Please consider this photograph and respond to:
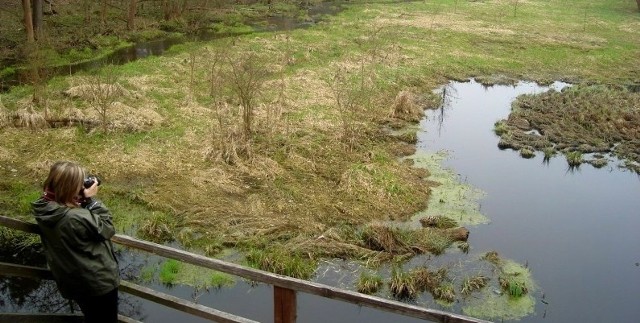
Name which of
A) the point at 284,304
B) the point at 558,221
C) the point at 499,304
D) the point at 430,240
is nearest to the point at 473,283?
the point at 499,304

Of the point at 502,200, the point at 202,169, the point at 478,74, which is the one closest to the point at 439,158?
the point at 502,200

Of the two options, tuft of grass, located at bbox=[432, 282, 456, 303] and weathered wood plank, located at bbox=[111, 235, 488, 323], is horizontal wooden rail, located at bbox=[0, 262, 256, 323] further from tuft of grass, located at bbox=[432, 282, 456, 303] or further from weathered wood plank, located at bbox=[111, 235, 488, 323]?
tuft of grass, located at bbox=[432, 282, 456, 303]

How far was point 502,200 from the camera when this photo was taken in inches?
528

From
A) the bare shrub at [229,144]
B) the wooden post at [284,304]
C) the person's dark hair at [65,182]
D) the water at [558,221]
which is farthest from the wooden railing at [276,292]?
the bare shrub at [229,144]

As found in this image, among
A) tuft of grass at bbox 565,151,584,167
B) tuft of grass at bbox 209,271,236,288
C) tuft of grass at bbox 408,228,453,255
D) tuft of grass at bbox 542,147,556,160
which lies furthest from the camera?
tuft of grass at bbox 542,147,556,160

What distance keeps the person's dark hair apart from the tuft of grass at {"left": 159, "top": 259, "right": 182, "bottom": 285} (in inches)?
210

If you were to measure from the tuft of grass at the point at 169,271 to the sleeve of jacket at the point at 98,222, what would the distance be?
515 cm

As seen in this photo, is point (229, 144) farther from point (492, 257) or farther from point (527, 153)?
point (527, 153)

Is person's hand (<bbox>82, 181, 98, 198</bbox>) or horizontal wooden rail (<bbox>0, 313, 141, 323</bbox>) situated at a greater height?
person's hand (<bbox>82, 181, 98, 198</bbox>)

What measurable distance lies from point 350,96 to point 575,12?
94.3ft

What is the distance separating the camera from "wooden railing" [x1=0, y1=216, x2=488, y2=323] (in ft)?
14.8

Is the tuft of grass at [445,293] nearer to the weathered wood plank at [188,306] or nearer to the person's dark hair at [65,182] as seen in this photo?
the weathered wood plank at [188,306]

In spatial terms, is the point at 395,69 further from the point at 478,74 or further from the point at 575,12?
the point at 575,12

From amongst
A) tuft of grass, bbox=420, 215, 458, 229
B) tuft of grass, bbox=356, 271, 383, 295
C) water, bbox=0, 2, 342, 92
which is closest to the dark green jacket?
tuft of grass, bbox=356, 271, 383, 295
